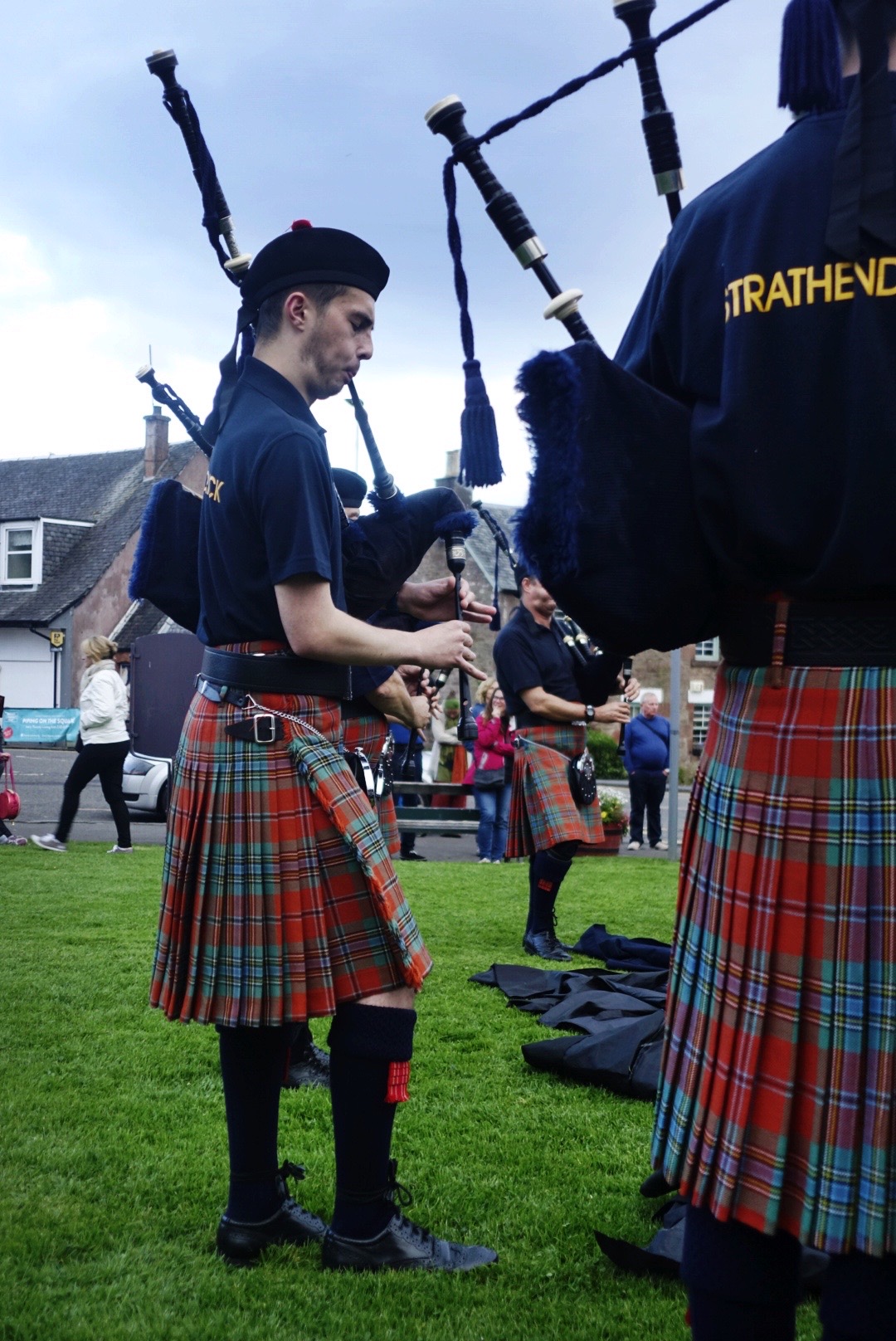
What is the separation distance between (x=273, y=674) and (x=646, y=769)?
33.1ft

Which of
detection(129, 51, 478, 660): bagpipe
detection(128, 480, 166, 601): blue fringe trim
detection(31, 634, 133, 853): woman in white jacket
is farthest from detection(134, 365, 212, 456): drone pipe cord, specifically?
detection(31, 634, 133, 853): woman in white jacket

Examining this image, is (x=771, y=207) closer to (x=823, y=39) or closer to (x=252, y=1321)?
(x=823, y=39)

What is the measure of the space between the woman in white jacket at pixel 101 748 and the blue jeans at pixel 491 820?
296cm

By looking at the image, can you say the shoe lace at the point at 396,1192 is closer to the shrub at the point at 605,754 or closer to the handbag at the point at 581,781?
the handbag at the point at 581,781

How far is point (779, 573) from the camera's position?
1.31m

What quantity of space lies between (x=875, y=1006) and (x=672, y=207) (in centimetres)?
102

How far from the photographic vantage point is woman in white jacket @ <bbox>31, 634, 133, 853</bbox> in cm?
920

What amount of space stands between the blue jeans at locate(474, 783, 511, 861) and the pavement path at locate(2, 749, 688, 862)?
0.22 meters

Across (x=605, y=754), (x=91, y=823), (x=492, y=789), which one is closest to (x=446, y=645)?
(x=492, y=789)

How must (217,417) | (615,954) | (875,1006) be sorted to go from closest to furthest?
(875,1006) < (217,417) < (615,954)

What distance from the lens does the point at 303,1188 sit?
2.62 meters

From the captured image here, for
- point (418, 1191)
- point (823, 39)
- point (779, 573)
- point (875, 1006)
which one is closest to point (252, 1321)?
point (418, 1191)

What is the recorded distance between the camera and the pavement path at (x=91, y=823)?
10914 mm

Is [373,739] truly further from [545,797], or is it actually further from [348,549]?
[545,797]
